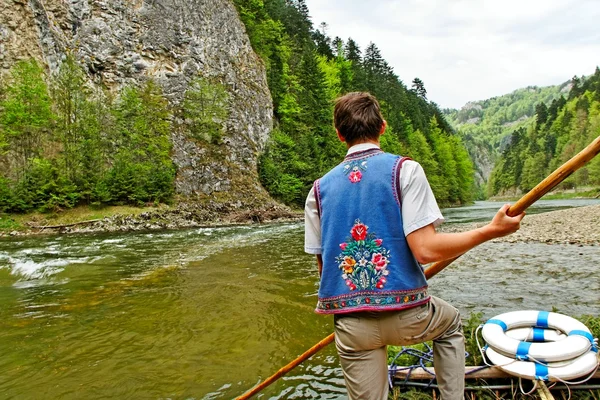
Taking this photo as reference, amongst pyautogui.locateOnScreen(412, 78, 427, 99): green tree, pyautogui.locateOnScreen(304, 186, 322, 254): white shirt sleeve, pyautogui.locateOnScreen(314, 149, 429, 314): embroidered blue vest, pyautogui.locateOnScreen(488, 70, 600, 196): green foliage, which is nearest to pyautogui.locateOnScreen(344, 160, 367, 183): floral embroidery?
pyautogui.locateOnScreen(314, 149, 429, 314): embroidered blue vest

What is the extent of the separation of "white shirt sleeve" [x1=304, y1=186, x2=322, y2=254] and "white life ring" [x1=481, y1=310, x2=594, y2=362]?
7.70 feet

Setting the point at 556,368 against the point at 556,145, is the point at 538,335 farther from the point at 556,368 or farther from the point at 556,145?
the point at 556,145

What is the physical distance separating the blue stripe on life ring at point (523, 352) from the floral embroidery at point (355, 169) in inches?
101

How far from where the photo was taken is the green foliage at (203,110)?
115 ft

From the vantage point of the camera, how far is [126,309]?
708 cm

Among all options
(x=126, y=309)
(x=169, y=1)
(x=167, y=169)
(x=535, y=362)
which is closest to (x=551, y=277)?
(x=535, y=362)

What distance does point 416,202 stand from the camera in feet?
6.39

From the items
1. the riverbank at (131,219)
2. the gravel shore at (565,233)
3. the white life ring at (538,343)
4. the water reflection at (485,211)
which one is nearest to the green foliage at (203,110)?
the riverbank at (131,219)

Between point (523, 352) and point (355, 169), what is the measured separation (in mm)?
2595

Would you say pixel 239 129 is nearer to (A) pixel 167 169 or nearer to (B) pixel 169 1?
(A) pixel 167 169

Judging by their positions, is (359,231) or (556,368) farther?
(556,368)

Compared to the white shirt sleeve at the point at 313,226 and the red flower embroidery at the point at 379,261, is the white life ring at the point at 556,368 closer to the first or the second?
the red flower embroidery at the point at 379,261

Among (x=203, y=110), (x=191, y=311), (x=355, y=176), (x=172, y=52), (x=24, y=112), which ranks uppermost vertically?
(x=172, y=52)

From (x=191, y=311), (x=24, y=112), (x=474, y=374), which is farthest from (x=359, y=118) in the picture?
(x=24, y=112)
